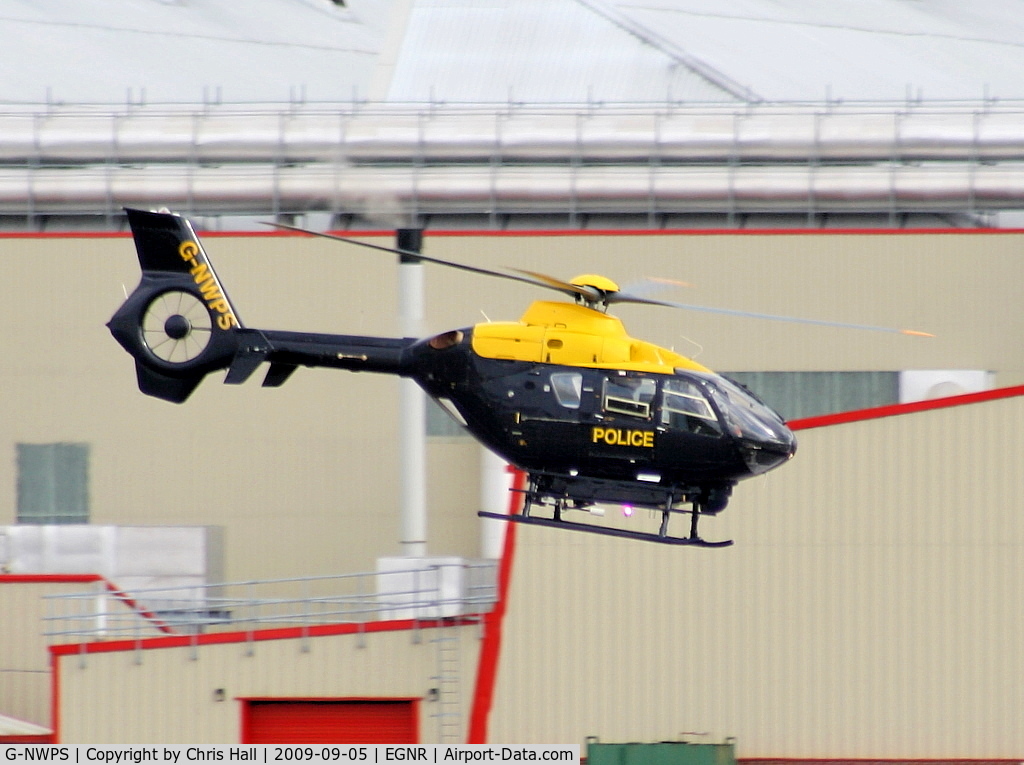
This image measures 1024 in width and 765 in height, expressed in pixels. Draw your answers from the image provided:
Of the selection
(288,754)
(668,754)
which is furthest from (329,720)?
(668,754)

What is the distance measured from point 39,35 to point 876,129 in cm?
2108

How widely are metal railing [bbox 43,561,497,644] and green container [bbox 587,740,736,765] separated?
2.99 metres

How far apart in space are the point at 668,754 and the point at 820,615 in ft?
9.43

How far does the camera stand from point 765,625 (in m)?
20.7

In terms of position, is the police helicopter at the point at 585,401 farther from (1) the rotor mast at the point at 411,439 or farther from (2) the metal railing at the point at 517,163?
(2) the metal railing at the point at 517,163

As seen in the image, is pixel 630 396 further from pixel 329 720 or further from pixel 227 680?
pixel 227 680

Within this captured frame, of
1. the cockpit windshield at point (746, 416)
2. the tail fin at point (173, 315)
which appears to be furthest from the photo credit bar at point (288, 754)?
the cockpit windshield at point (746, 416)

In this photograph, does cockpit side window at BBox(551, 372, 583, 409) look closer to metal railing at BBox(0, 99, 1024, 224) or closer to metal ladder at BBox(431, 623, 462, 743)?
metal ladder at BBox(431, 623, 462, 743)

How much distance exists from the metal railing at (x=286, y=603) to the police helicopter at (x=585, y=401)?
382cm

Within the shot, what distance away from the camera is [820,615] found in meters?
20.7

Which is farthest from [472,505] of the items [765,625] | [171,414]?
[765,625]

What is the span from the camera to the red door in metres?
22.0

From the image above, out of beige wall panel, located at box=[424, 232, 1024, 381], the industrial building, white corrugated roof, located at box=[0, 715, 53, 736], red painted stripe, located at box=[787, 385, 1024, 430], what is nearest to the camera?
red painted stripe, located at box=[787, 385, 1024, 430]

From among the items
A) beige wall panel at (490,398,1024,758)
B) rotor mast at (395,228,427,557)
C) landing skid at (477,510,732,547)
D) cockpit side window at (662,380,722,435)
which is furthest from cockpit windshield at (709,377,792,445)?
rotor mast at (395,228,427,557)
